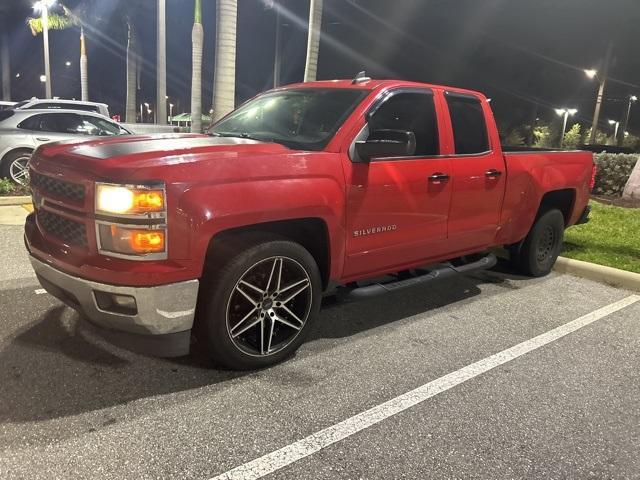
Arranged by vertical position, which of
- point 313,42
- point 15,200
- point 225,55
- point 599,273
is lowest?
point 15,200

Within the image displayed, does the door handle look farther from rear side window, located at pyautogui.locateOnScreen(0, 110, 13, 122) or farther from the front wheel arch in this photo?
rear side window, located at pyautogui.locateOnScreen(0, 110, 13, 122)

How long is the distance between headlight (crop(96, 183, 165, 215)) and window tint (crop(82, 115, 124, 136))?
8.21 m

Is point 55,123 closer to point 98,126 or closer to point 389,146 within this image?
point 98,126

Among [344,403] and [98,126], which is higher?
[98,126]

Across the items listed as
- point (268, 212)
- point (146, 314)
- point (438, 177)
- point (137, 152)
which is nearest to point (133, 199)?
point (137, 152)

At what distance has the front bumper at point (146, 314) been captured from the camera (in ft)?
9.70

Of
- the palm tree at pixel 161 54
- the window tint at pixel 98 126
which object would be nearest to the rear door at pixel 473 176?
the window tint at pixel 98 126

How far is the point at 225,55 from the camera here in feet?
46.8

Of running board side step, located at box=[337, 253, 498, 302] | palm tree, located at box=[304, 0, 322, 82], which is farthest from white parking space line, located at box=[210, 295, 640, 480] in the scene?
palm tree, located at box=[304, 0, 322, 82]

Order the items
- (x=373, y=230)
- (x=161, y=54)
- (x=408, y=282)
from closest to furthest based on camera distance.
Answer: (x=373, y=230) → (x=408, y=282) → (x=161, y=54)

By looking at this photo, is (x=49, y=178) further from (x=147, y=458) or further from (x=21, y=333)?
(x=147, y=458)

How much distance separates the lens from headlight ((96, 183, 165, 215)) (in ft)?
9.43

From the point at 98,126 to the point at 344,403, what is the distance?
9074 mm

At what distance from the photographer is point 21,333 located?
391 centimetres
